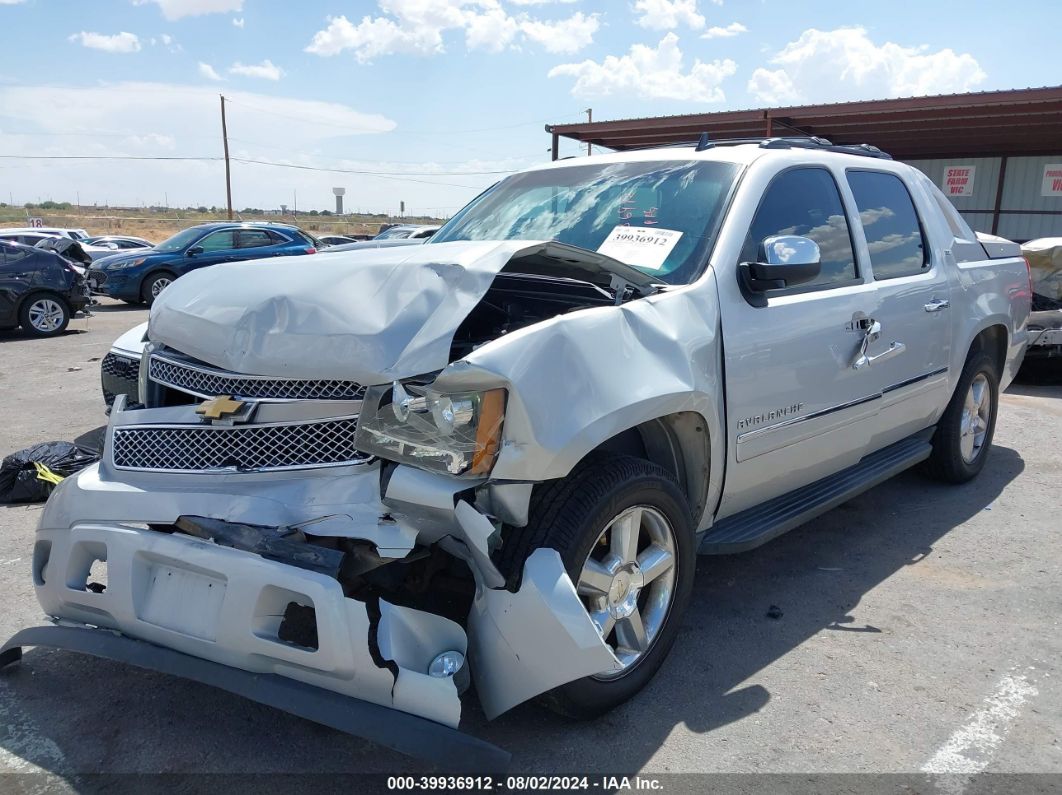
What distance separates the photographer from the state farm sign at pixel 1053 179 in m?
18.5

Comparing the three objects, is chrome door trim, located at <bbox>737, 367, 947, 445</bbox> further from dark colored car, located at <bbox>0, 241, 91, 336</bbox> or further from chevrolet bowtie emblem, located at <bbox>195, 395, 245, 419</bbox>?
dark colored car, located at <bbox>0, 241, 91, 336</bbox>

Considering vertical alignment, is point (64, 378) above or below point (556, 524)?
below

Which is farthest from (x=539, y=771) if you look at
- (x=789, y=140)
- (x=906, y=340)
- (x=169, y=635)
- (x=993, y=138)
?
(x=993, y=138)

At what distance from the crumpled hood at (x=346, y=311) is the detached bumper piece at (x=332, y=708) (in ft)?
2.85

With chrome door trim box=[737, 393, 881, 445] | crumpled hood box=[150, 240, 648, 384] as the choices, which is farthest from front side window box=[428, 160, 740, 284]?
chrome door trim box=[737, 393, 881, 445]

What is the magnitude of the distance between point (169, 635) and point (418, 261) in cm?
136

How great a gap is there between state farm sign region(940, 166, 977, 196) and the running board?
17.9 metres

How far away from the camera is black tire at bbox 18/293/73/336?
12.5 metres

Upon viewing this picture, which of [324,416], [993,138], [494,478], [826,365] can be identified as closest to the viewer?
[494,478]

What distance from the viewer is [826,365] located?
3549 mm

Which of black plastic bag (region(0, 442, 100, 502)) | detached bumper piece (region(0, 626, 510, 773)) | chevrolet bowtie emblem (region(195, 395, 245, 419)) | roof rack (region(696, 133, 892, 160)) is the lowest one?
black plastic bag (region(0, 442, 100, 502))

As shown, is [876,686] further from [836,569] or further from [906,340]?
[906,340]

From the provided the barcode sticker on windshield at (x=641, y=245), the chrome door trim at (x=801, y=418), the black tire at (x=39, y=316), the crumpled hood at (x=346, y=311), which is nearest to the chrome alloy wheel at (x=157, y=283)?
the black tire at (x=39, y=316)

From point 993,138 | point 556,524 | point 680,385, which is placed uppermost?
point 993,138
